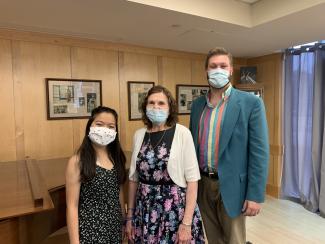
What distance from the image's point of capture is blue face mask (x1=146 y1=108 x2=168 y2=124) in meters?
1.45

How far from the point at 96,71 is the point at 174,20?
4.00 feet

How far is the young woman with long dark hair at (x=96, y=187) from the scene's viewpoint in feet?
4.37

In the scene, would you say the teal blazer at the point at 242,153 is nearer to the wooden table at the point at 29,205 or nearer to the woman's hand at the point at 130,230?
the woman's hand at the point at 130,230

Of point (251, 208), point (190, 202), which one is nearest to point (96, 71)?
point (190, 202)

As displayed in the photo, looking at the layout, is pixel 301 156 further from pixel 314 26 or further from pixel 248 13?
pixel 248 13

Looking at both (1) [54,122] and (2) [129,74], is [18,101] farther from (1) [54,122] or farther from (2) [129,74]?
(2) [129,74]

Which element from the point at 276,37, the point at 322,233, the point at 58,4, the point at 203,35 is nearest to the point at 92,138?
the point at 58,4

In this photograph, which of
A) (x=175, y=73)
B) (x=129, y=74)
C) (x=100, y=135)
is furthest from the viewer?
(x=175, y=73)

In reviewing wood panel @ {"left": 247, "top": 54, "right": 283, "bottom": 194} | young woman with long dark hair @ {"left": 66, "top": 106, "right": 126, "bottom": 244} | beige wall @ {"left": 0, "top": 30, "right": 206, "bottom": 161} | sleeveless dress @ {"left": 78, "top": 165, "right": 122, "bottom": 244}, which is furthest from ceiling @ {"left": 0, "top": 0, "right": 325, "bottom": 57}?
sleeveless dress @ {"left": 78, "top": 165, "right": 122, "bottom": 244}

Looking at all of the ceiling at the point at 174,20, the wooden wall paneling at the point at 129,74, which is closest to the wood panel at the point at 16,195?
the ceiling at the point at 174,20

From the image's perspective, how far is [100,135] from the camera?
4.69 feet

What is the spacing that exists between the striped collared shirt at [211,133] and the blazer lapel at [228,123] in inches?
1.2

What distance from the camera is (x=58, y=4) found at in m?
1.97

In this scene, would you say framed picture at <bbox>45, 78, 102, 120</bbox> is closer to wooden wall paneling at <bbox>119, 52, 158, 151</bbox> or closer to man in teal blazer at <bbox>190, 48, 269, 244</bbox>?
wooden wall paneling at <bbox>119, 52, 158, 151</bbox>
